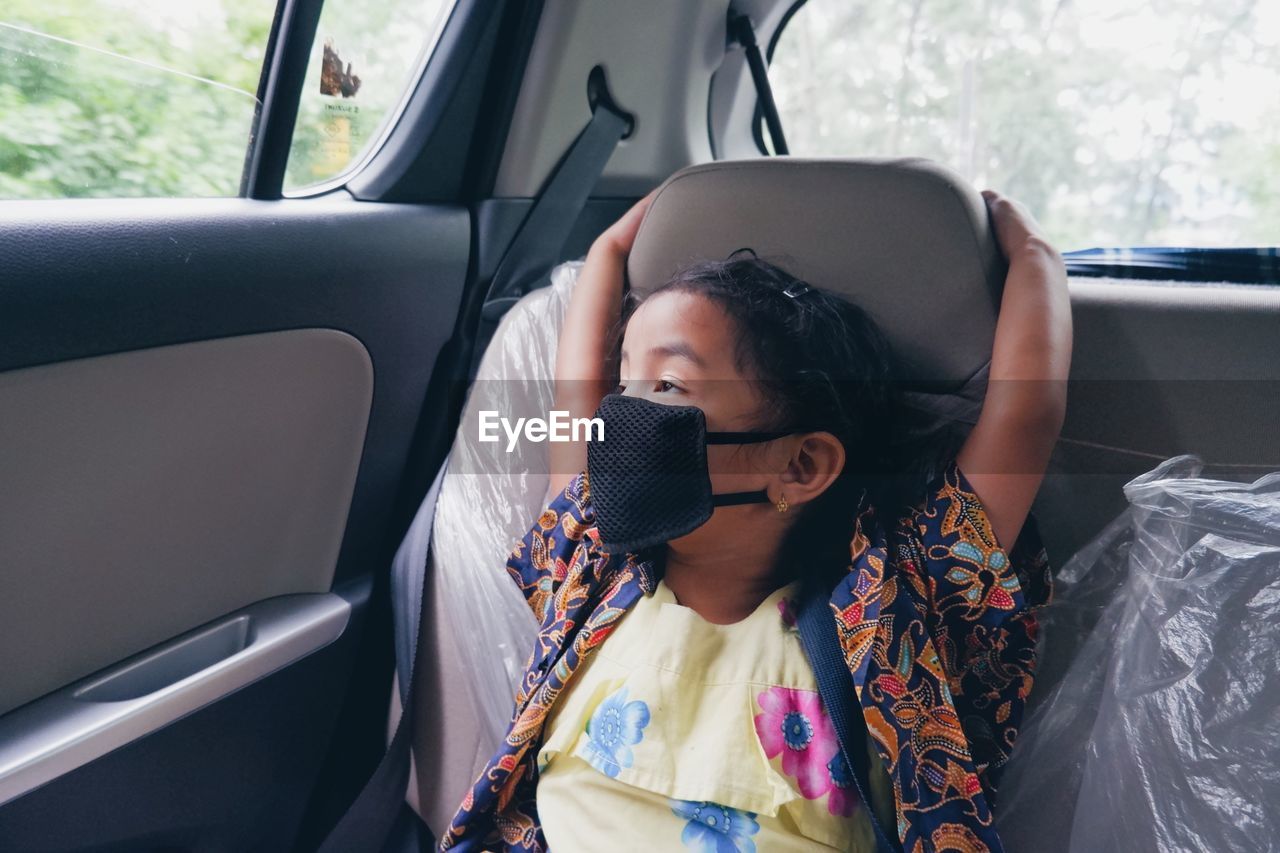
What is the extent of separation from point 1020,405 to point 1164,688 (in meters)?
0.31

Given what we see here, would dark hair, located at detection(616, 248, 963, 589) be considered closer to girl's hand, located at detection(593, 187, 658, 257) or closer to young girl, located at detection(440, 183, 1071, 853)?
young girl, located at detection(440, 183, 1071, 853)

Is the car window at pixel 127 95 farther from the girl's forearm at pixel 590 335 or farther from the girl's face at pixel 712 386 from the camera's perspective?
the girl's face at pixel 712 386

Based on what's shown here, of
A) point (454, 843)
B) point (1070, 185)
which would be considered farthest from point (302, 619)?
point (1070, 185)

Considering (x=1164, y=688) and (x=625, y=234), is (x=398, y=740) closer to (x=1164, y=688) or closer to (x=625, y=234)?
(x=625, y=234)

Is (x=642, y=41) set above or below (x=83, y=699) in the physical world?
above

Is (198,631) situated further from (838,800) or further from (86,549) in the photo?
(838,800)

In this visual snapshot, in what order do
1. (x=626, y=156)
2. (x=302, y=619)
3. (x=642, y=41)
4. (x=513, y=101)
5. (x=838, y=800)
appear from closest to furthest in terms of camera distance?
(x=838, y=800) < (x=302, y=619) < (x=513, y=101) < (x=642, y=41) < (x=626, y=156)

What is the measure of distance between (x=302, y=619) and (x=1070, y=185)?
145 centimetres

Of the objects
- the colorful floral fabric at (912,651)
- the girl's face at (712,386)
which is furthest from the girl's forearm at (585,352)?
the girl's face at (712,386)

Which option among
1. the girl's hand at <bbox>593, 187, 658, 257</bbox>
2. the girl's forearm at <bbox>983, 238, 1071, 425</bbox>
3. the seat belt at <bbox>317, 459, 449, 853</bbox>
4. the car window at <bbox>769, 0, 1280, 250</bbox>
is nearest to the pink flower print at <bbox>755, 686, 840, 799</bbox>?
the girl's forearm at <bbox>983, 238, 1071, 425</bbox>

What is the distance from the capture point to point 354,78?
1437mm

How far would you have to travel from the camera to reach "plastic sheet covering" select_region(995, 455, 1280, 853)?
2.78 feet

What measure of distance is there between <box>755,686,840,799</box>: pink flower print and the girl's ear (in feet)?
0.72

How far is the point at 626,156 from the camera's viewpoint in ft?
5.97
